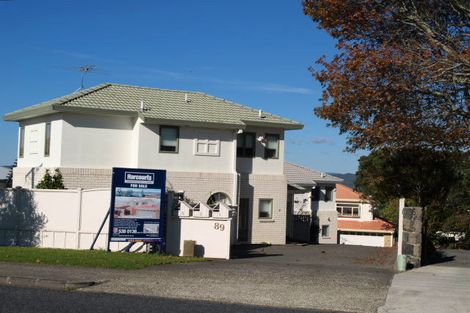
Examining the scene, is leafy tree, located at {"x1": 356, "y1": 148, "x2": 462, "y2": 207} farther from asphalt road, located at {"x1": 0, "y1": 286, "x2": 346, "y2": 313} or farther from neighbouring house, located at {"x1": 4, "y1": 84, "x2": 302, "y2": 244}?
asphalt road, located at {"x1": 0, "y1": 286, "x2": 346, "y2": 313}

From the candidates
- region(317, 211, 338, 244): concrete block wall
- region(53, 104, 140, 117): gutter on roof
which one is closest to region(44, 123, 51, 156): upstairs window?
region(53, 104, 140, 117): gutter on roof

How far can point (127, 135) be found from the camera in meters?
32.0

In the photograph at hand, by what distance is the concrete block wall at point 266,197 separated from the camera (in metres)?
34.2

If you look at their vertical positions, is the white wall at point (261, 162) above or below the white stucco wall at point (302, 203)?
above

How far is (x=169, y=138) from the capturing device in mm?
32156

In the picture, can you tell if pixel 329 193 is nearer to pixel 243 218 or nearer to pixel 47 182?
pixel 243 218

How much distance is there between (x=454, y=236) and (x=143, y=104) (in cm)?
1608

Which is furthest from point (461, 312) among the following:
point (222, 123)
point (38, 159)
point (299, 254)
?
point (38, 159)

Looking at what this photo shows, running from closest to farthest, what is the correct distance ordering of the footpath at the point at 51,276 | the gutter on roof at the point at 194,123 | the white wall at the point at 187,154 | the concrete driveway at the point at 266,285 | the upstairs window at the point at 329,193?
the concrete driveway at the point at 266,285
the footpath at the point at 51,276
the gutter on roof at the point at 194,123
the white wall at the point at 187,154
the upstairs window at the point at 329,193

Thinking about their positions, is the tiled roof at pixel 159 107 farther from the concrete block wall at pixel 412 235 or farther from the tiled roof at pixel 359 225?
the tiled roof at pixel 359 225

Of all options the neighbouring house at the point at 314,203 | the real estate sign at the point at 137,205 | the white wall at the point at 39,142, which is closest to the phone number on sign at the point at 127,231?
the real estate sign at the point at 137,205

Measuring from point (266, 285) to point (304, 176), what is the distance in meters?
32.3

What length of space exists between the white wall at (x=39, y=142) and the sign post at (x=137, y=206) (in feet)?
30.0

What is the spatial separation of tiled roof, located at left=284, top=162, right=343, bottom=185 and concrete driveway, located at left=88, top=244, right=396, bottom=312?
24701 millimetres
